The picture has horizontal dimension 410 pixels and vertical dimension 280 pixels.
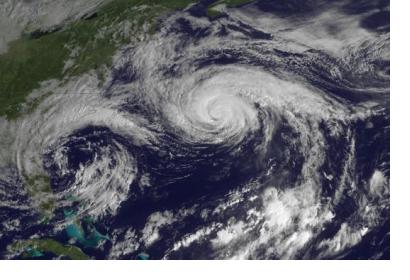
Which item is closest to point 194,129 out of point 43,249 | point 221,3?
point 221,3

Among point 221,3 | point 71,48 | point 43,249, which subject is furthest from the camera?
point 221,3

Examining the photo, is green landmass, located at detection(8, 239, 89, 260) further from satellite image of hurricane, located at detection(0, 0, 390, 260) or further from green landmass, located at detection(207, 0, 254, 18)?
green landmass, located at detection(207, 0, 254, 18)

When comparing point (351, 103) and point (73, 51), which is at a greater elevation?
point (73, 51)

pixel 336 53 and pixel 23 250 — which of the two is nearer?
pixel 23 250

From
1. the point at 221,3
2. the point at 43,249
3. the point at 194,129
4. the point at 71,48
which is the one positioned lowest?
the point at 43,249

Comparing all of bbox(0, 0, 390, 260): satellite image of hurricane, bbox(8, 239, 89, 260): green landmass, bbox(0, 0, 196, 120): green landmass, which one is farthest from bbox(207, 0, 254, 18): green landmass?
bbox(8, 239, 89, 260): green landmass

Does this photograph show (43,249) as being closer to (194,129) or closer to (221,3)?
(194,129)

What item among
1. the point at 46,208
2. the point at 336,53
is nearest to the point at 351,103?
the point at 336,53

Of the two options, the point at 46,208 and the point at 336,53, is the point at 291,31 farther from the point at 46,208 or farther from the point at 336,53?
the point at 46,208
